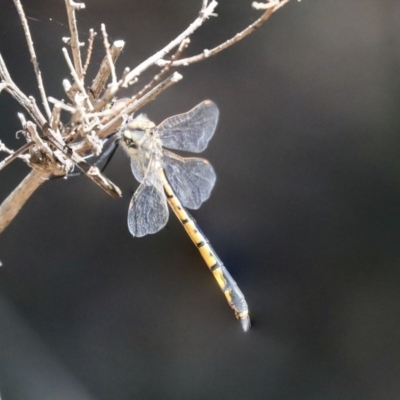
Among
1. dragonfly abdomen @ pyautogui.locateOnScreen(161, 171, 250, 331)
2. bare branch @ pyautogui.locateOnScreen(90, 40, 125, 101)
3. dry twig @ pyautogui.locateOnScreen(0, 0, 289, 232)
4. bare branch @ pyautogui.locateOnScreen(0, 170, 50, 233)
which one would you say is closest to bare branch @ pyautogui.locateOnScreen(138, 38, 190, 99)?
dry twig @ pyautogui.locateOnScreen(0, 0, 289, 232)

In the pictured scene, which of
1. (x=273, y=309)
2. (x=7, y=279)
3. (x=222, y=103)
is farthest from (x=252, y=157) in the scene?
(x=7, y=279)

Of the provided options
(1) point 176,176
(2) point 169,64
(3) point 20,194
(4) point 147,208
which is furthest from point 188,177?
(2) point 169,64

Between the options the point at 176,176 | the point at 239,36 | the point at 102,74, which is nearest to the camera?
the point at 239,36

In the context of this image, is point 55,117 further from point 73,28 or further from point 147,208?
point 147,208

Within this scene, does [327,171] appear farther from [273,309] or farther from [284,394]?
[284,394]

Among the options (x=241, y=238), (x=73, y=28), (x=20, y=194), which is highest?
(x=73, y=28)

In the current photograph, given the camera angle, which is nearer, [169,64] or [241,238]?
[169,64]

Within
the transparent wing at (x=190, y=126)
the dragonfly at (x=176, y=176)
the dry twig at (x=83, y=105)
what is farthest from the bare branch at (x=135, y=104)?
the transparent wing at (x=190, y=126)
